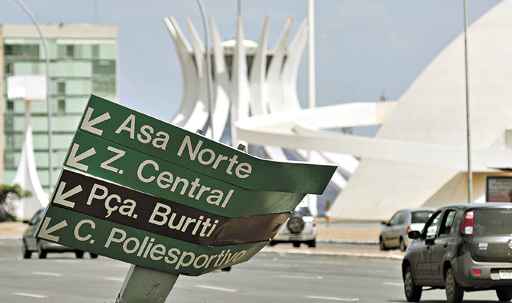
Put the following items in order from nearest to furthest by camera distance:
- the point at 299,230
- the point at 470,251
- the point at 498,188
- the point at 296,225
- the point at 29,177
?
the point at 470,251 → the point at 498,188 → the point at 296,225 → the point at 299,230 → the point at 29,177

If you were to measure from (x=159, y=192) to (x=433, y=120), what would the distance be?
8054 centimetres

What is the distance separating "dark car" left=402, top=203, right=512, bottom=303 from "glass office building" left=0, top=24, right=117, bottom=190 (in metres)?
89.8

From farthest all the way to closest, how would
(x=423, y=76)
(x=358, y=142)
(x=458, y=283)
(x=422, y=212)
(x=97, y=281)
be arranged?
(x=423, y=76) → (x=358, y=142) → (x=422, y=212) → (x=97, y=281) → (x=458, y=283)

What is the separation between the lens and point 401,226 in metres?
45.7

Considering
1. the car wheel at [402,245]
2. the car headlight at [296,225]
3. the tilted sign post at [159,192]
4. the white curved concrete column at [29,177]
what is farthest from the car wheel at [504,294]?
the white curved concrete column at [29,177]

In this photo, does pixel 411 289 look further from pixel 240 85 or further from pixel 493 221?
pixel 240 85

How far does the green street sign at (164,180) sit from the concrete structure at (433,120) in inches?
2818

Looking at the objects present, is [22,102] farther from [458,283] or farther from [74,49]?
[458,283]

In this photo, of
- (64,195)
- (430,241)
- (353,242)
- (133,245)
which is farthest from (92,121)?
(353,242)

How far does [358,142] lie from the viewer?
82.6m

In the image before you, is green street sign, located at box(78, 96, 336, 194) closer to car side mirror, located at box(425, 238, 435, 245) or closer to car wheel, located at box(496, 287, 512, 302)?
car side mirror, located at box(425, 238, 435, 245)

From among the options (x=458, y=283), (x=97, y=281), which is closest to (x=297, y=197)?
(x=458, y=283)

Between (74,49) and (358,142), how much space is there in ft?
114

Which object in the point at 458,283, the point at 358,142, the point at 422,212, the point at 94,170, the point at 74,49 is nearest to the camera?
the point at 94,170
